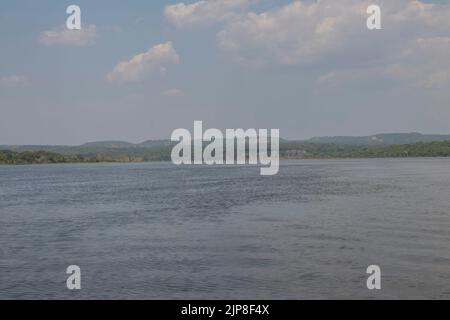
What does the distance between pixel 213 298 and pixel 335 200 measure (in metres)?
30.8

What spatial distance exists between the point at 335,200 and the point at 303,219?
1269 centimetres

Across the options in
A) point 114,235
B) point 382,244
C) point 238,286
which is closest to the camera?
point 238,286

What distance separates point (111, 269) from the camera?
20531 mm

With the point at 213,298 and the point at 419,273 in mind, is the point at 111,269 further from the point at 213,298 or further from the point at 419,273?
the point at 419,273

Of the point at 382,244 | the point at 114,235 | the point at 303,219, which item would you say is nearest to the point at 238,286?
the point at 382,244

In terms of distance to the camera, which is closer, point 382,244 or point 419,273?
point 419,273

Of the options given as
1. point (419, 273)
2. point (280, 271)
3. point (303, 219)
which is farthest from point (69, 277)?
point (303, 219)

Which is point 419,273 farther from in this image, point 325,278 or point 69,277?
point 69,277

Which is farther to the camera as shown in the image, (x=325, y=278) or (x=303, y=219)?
(x=303, y=219)

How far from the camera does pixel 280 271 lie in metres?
19.4

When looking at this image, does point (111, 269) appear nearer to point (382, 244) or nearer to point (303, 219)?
point (382, 244)
